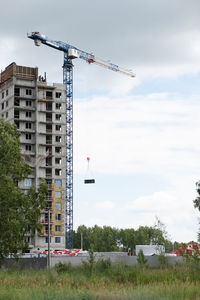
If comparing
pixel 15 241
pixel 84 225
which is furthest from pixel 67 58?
pixel 15 241

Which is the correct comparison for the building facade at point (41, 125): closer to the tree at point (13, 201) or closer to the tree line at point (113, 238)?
the tree line at point (113, 238)

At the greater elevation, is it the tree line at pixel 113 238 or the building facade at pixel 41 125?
the building facade at pixel 41 125

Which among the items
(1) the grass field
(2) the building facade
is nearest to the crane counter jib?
(2) the building facade

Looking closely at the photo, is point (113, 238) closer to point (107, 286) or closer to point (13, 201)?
point (13, 201)

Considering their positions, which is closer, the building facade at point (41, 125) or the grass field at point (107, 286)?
the grass field at point (107, 286)

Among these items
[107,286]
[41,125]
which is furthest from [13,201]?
[41,125]

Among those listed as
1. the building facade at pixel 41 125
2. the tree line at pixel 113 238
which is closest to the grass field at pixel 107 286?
the building facade at pixel 41 125

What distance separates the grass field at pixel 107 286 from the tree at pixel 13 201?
4663 millimetres

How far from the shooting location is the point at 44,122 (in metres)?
119

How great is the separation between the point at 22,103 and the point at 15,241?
79.3 m

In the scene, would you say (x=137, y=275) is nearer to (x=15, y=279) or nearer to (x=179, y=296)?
(x=15, y=279)

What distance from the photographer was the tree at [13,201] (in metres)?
41.8

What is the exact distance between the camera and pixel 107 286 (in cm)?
2488

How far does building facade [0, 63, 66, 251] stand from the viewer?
386ft
